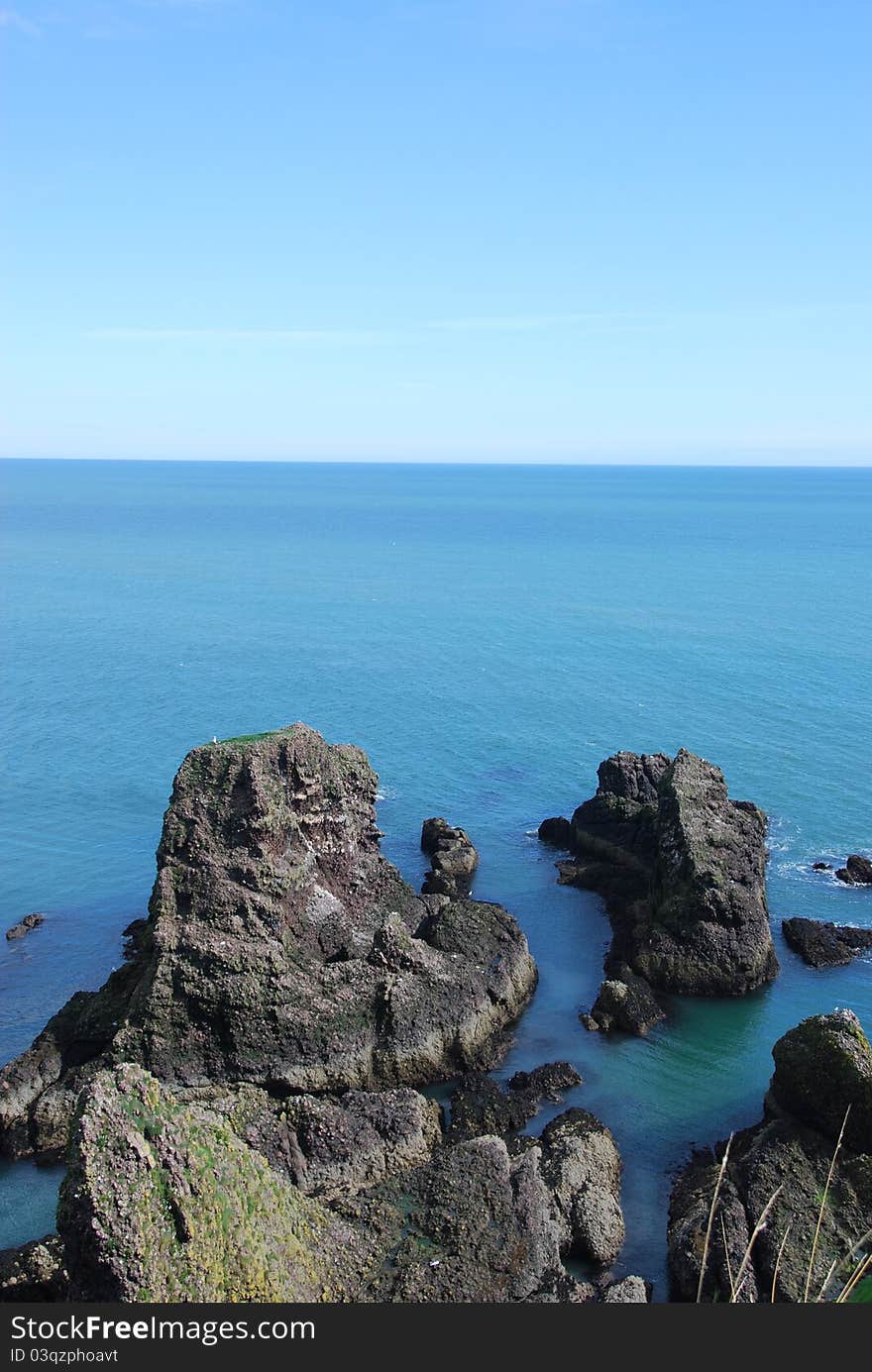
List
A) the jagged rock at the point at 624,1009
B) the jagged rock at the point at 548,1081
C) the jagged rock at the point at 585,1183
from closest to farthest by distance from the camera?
1. the jagged rock at the point at 585,1183
2. the jagged rock at the point at 548,1081
3. the jagged rock at the point at 624,1009

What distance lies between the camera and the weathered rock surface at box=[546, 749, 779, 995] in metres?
45.4

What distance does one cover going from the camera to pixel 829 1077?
3259 cm

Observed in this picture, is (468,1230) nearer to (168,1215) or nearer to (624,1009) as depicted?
(168,1215)

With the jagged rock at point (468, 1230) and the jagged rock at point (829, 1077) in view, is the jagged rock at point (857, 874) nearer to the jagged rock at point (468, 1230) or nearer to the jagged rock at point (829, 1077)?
the jagged rock at point (829, 1077)

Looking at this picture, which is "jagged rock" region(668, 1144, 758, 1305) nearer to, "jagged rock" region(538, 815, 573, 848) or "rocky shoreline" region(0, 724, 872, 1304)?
"rocky shoreline" region(0, 724, 872, 1304)

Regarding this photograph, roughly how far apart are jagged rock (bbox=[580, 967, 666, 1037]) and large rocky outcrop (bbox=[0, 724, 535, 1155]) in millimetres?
3223

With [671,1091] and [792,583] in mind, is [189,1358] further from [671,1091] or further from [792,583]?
[792,583]

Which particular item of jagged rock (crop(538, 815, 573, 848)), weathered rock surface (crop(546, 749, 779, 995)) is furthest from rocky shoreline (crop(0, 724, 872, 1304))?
jagged rock (crop(538, 815, 573, 848))

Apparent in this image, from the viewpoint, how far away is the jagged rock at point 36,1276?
25.3m

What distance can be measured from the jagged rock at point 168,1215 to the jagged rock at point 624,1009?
1863 cm

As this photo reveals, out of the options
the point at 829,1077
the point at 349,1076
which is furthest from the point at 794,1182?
the point at 349,1076

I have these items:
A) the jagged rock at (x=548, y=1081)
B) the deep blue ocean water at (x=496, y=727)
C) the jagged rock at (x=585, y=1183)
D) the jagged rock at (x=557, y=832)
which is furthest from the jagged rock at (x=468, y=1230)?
the jagged rock at (x=557, y=832)

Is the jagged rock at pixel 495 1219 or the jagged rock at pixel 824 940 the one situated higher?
the jagged rock at pixel 824 940

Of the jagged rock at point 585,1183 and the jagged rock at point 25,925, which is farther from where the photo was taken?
the jagged rock at point 25,925
